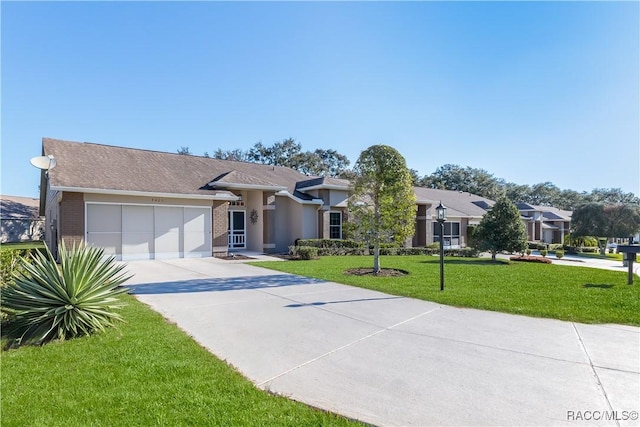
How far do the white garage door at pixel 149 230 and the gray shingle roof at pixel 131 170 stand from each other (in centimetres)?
101

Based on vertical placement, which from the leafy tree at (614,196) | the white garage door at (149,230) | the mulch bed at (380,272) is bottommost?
the mulch bed at (380,272)

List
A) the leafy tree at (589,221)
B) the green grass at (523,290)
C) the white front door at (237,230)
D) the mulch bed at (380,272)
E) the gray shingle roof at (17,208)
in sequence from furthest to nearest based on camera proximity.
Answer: the gray shingle roof at (17,208) < the leafy tree at (589,221) < the white front door at (237,230) < the mulch bed at (380,272) < the green grass at (523,290)

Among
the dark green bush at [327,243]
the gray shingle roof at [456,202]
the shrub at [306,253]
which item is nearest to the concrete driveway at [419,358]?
the shrub at [306,253]

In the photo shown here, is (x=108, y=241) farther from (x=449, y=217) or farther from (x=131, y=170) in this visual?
(x=449, y=217)

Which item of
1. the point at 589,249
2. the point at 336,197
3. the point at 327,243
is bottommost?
the point at 589,249

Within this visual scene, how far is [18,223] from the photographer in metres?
39.4

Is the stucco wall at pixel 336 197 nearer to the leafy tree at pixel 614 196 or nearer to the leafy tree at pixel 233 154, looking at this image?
the leafy tree at pixel 233 154

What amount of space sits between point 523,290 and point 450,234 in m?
22.5

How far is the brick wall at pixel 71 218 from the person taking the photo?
14.0 m

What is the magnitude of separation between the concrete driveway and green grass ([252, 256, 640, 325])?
0.63m

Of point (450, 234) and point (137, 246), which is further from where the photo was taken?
point (450, 234)

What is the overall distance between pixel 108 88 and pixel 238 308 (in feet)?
50.0

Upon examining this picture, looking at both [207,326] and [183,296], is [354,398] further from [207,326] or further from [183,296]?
[183,296]

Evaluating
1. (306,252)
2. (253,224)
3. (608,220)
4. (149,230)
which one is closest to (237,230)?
(253,224)
